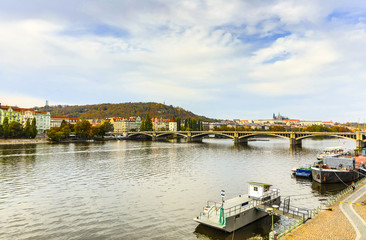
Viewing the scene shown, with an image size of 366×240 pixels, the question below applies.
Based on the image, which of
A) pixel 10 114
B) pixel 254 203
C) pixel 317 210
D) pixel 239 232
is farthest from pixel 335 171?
pixel 10 114

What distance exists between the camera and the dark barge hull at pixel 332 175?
144 feet

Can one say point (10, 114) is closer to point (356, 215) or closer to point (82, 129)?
point (82, 129)

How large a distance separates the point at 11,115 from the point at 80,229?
560ft

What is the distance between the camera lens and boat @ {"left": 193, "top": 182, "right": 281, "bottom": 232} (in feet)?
75.2

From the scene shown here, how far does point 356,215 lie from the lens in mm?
23422

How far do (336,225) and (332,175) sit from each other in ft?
86.1

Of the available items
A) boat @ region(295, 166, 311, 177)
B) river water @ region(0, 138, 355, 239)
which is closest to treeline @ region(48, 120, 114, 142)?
river water @ region(0, 138, 355, 239)

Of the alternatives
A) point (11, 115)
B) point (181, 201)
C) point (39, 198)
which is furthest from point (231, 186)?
point (11, 115)

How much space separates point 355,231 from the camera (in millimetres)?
19844

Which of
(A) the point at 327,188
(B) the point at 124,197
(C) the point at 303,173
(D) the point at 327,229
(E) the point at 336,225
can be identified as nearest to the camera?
(D) the point at 327,229

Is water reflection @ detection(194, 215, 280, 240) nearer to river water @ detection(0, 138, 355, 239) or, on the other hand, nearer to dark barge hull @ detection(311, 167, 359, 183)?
river water @ detection(0, 138, 355, 239)

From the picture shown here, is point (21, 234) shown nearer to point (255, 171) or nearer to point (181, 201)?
→ point (181, 201)

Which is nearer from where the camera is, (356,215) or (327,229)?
(327,229)

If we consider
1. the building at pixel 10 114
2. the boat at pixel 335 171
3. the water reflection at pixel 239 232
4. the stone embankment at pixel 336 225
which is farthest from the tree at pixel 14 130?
the stone embankment at pixel 336 225
